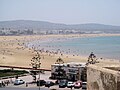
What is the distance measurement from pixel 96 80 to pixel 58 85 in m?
24.0

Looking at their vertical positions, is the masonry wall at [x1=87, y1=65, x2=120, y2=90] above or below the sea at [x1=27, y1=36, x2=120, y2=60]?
above

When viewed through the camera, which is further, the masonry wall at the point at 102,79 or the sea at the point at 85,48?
the sea at the point at 85,48

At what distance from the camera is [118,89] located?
8.81m

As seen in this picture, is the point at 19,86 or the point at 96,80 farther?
the point at 19,86

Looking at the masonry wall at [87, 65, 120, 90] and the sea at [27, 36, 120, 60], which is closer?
the masonry wall at [87, 65, 120, 90]

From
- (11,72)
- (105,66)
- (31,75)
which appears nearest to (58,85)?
(31,75)

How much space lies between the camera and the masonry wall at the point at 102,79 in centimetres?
892

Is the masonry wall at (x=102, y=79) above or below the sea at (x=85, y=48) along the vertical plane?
above

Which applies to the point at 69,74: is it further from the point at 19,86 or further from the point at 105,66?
the point at 105,66

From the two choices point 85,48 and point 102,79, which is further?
point 85,48

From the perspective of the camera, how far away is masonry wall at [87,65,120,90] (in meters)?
8.92

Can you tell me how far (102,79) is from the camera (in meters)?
9.66

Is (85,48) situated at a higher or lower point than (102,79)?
lower

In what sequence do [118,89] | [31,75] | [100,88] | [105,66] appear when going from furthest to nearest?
[31,75]
[105,66]
[100,88]
[118,89]
